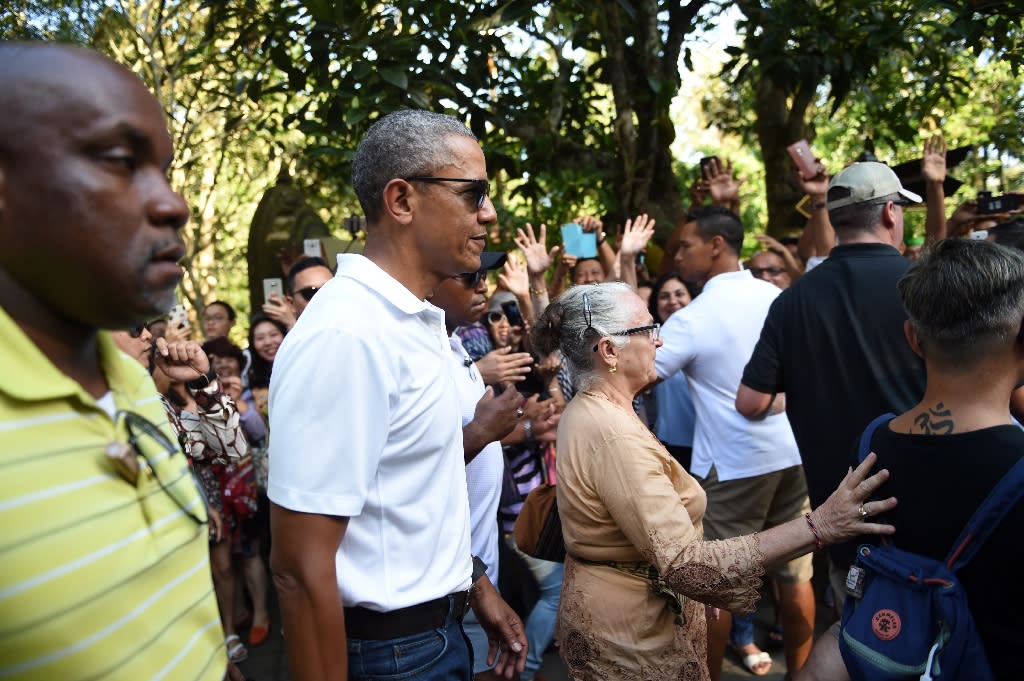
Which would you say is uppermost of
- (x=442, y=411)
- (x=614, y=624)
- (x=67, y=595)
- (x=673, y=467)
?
(x=67, y=595)

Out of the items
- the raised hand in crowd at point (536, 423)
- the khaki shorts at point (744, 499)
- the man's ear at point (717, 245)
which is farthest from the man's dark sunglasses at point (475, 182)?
the man's ear at point (717, 245)

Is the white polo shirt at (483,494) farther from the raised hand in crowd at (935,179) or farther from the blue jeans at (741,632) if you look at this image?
the raised hand in crowd at (935,179)

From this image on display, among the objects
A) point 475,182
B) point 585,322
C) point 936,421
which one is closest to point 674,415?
point 585,322

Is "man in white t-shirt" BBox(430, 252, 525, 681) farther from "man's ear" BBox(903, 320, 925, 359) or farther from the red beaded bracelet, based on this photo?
"man's ear" BBox(903, 320, 925, 359)

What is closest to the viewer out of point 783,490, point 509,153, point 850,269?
point 850,269

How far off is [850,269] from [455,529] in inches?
79.6

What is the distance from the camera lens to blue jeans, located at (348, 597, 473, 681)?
174cm

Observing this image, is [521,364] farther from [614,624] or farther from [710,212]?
[710,212]

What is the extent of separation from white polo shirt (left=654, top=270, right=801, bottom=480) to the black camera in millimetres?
1922

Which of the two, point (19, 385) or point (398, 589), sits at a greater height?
point (19, 385)

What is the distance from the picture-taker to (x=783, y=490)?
13.4 feet

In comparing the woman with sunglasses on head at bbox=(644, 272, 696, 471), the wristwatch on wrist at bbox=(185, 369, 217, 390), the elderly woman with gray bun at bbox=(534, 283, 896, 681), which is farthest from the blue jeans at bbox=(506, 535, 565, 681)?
the wristwatch on wrist at bbox=(185, 369, 217, 390)

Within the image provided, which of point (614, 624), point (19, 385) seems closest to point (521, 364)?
point (614, 624)

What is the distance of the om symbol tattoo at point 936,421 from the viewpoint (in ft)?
6.04
